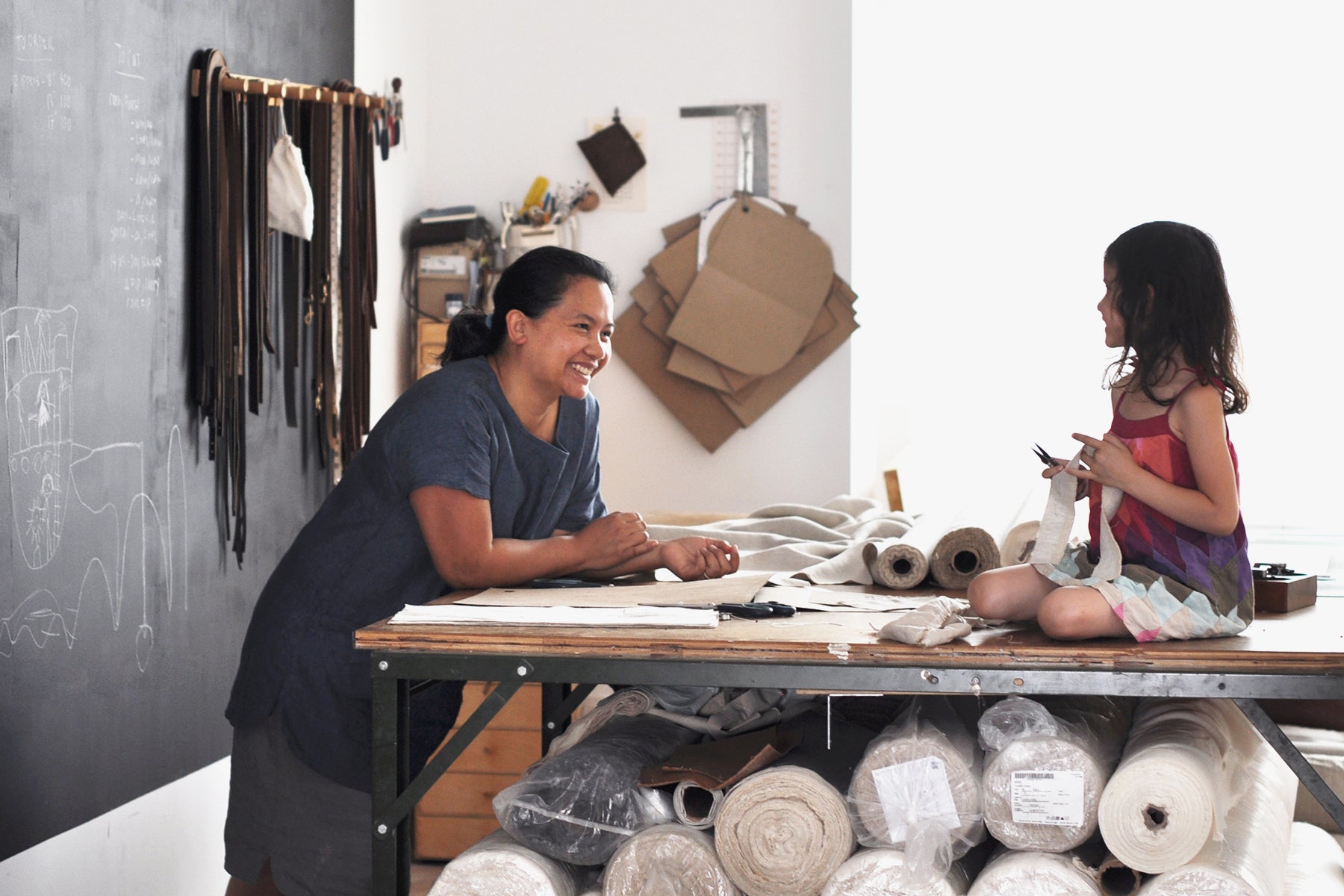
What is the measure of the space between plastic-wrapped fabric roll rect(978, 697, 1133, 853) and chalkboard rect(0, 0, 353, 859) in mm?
1834

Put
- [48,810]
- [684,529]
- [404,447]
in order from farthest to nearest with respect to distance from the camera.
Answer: [684,529]
[48,810]
[404,447]

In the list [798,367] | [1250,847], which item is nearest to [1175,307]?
[1250,847]

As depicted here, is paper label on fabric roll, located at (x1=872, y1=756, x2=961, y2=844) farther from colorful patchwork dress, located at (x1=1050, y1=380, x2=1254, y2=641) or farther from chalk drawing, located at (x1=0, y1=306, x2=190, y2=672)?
chalk drawing, located at (x1=0, y1=306, x2=190, y2=672)

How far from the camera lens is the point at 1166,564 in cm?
172

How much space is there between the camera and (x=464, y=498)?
6.23 feet

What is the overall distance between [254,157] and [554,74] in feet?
7.12

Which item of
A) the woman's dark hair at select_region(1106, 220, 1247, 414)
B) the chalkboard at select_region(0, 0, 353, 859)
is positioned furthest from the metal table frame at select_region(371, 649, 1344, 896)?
the chalkboard at select_region(0, 0, 353, 859)

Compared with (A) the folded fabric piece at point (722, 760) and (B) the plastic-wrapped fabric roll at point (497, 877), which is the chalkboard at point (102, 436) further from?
(A) the folded fabric piece at point (722, 760)

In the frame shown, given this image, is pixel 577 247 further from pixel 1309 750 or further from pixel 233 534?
pixel 1309 750

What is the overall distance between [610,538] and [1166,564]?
0.84 meters

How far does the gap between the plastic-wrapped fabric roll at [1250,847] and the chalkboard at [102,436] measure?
207 cm

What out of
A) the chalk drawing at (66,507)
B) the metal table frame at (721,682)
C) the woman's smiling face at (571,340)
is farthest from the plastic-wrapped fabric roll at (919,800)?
the chalk drawing at (66,507)

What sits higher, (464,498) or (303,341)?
(303,341)

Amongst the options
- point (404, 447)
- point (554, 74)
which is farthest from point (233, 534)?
point (554, 74)
